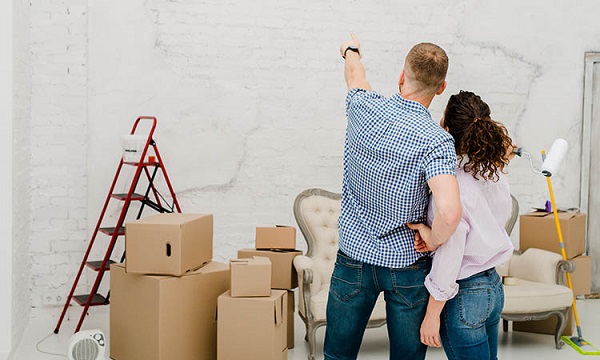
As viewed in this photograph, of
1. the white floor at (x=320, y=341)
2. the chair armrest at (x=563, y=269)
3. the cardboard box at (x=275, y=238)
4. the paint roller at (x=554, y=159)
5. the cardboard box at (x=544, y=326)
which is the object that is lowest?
the white floor at (x=320, y=341)

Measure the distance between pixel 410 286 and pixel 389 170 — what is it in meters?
0.34

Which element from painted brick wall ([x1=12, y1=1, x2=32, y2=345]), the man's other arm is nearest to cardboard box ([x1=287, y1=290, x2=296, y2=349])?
painted brick wall ([x1=12, y1=1, x2=32, y2=345])

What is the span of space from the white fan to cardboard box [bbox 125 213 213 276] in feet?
1.45

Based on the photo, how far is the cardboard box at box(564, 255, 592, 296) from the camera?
16.7 feet

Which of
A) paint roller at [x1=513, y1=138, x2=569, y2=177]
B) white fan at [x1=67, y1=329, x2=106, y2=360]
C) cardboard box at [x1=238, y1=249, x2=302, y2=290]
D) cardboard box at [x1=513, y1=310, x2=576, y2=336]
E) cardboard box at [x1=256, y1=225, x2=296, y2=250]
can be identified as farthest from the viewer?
cardboard box at [x1=513, y1=310, x2=576, y2=336]

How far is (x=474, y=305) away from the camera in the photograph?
2.07 metres

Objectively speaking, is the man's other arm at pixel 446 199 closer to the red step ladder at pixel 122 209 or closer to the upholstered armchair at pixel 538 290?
the upholstered armchair at pixel 538 290

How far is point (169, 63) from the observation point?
17.3 ft

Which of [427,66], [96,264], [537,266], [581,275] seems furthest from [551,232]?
[427,66]

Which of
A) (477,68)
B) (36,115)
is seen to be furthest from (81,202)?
(477,68)

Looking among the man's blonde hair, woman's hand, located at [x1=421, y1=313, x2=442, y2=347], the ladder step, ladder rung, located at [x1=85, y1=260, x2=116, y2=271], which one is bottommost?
the ladder step

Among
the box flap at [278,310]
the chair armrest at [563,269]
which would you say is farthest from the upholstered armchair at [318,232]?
the chair armrest at [563,269]

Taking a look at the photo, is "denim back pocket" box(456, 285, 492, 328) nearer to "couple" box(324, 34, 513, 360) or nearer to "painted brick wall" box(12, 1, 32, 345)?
"couple" box(324, 34, 513, 360)

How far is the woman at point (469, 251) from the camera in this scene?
2.04 metres
